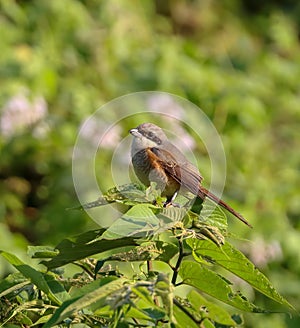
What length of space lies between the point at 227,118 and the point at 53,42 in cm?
135

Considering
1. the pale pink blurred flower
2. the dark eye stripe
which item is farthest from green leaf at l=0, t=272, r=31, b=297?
the pale pink blurred flower

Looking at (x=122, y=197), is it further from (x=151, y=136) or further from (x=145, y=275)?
(x=151, y=136)

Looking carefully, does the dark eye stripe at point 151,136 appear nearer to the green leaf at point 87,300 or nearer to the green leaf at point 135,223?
the green leaf at point 135,223

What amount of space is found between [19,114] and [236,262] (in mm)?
3730

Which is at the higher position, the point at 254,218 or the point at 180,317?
the point at 180,317

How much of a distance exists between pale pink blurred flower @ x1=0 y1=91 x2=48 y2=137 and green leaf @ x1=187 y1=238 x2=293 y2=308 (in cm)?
363

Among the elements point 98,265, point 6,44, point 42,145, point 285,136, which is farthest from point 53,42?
point 98,265

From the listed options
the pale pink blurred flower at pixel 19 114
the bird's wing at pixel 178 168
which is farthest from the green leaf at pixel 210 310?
the pale pink blurred flower at pixel 19 114

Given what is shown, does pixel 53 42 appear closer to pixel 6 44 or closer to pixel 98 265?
pixel 6 44

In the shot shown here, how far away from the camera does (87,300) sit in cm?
103

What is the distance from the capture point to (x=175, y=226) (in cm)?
119

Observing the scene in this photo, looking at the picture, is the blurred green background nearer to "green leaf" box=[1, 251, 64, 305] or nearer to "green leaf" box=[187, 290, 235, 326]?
"green leaf" box=[1, 251, 64, 305]

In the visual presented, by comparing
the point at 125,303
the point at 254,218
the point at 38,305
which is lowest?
the point at 254,218

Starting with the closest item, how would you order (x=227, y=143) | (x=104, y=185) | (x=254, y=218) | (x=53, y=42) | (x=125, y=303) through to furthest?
(x=125, y=303) < (x=104, y=185) < (x=254, y=218) < (x=227, y=143) < (x=53, y=42)
